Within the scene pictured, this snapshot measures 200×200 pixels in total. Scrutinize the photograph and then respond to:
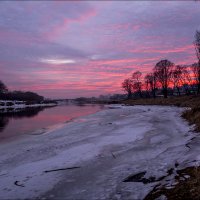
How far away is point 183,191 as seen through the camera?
5.84 metres

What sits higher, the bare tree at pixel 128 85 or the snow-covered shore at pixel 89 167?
the bare tree at pixel 128 85

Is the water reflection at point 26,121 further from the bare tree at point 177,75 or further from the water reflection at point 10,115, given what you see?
the bare tree at point 177,75

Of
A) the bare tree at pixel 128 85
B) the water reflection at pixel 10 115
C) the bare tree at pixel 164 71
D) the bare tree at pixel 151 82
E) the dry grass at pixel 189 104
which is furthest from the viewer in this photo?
the bare tree at pixel 128 85

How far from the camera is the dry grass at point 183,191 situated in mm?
5568

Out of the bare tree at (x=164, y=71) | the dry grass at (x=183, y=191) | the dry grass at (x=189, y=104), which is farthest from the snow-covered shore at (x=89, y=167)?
the bare tree at (x=164, y=71)

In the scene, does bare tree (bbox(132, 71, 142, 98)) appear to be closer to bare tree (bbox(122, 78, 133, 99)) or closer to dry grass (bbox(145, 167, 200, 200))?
bare tree (bbox(122, 78, 133, 99))

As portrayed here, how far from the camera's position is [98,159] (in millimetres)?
10078

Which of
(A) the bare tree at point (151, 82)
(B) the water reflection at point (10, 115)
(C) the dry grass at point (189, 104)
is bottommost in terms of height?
(B) the water reflection at point (10, 115)

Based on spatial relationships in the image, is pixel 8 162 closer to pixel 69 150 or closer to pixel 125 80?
pixel 69 150

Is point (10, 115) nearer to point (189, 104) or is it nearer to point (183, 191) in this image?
point (189, 104)

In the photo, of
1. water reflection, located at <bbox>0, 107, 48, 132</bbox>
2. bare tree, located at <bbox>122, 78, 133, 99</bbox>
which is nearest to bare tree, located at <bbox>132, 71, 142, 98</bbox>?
bare tree, located at <bbox>122, 78, 133, 99</bbox>

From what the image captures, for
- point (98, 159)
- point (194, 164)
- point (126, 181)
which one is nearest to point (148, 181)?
point (126, 181)

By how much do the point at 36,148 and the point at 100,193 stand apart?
7.41m

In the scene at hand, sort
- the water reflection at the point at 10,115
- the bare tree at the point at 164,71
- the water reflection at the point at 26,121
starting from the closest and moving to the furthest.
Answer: the water reflection at the point at 26,121
the water reflection at the point at 10,115
the bare tree at the point at 164,71
